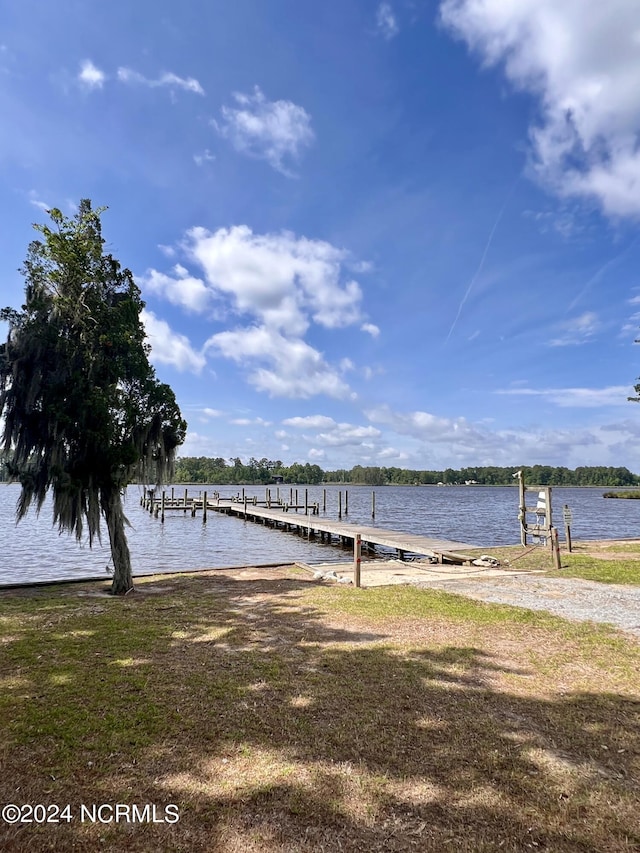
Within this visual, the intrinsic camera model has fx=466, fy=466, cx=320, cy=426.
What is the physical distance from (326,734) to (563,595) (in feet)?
22.9

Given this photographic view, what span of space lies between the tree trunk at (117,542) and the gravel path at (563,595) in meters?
6.33

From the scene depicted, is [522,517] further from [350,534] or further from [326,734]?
[326,734]

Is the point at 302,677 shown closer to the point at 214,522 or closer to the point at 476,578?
the point at 476,578

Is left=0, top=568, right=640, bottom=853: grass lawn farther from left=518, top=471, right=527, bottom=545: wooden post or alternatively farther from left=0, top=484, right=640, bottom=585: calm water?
left=518, top=471, right=527, bottom=545: wooden post

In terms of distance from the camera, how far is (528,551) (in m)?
14.8

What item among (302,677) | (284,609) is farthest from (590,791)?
(284,609)

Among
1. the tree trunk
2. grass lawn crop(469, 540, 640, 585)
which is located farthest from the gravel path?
the tree trunk

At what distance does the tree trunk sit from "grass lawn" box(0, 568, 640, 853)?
2.95 meters

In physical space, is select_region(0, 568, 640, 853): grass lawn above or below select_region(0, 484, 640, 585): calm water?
above

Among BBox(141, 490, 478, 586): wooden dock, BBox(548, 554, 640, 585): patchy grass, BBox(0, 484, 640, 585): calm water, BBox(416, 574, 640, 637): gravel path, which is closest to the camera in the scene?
BBox(416, 574, 640, 637): gravel path

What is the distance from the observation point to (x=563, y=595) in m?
8.90

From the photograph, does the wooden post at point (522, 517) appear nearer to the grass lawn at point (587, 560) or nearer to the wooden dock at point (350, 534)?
the grass lawn at point (587, 560)

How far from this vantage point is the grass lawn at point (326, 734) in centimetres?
269

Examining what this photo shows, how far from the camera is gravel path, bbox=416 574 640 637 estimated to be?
7430mm
